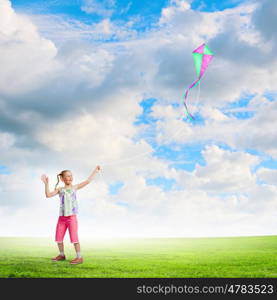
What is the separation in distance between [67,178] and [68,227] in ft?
4.55

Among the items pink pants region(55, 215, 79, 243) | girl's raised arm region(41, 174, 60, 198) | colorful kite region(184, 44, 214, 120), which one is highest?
colorful kite region(184, 44, 214, 120)

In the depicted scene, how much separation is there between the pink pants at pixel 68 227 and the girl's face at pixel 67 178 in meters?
1.00

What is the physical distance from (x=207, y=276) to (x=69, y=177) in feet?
15.3

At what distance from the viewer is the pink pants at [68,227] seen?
10500mm

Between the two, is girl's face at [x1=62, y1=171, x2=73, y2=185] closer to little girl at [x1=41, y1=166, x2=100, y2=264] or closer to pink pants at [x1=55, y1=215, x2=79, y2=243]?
little girl at [x1=41, y1=166, x2=100, y2=264]

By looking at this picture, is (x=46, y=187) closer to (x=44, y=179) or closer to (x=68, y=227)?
(x=44, y=179)

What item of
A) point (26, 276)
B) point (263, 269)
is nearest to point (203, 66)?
point (263, 269)

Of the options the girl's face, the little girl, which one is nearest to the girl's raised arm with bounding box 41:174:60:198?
the little girl

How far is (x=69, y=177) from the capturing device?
35.8 feet

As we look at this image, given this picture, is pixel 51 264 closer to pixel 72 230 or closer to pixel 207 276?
pixel 72 230

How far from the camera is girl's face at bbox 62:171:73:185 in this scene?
35.7 ft

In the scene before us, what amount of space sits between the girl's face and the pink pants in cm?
100

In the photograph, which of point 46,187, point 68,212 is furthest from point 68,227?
point 46,187
